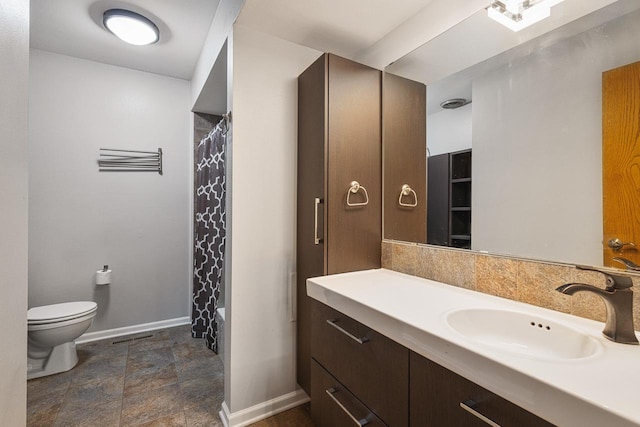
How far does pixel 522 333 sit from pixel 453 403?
16.9 inches

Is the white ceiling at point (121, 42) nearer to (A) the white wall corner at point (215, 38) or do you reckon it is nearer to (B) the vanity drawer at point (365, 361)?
(A) the white wall corner at point (215, 38)

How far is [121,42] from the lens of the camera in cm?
241

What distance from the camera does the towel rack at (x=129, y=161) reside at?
9.15 feet

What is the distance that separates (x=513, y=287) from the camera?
116cm

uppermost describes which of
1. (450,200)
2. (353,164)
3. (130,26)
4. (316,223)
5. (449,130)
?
(130,26)

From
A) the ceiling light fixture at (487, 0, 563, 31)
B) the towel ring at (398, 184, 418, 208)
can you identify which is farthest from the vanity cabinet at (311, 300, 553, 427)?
the ceiling light fixture at (487, 0, 563, 31)

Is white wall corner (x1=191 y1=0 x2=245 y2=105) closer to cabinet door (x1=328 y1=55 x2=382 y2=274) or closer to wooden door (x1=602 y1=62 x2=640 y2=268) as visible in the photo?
cabinet door (x1=328 y1=55 x2=382 y2=274)

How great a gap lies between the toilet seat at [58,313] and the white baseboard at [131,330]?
46cm

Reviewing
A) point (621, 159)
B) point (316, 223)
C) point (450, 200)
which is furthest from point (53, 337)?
point (621, 159)

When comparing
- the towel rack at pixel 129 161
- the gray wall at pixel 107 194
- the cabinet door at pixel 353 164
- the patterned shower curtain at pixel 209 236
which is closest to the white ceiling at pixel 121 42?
the gray wall at pixel 107 194

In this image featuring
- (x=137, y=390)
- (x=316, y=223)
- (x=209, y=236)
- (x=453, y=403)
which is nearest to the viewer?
(x=453, y=403)

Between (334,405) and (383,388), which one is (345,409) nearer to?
(334,405)

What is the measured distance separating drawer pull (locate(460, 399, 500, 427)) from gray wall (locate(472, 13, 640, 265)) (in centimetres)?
68

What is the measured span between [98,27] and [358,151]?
7.35 ft
